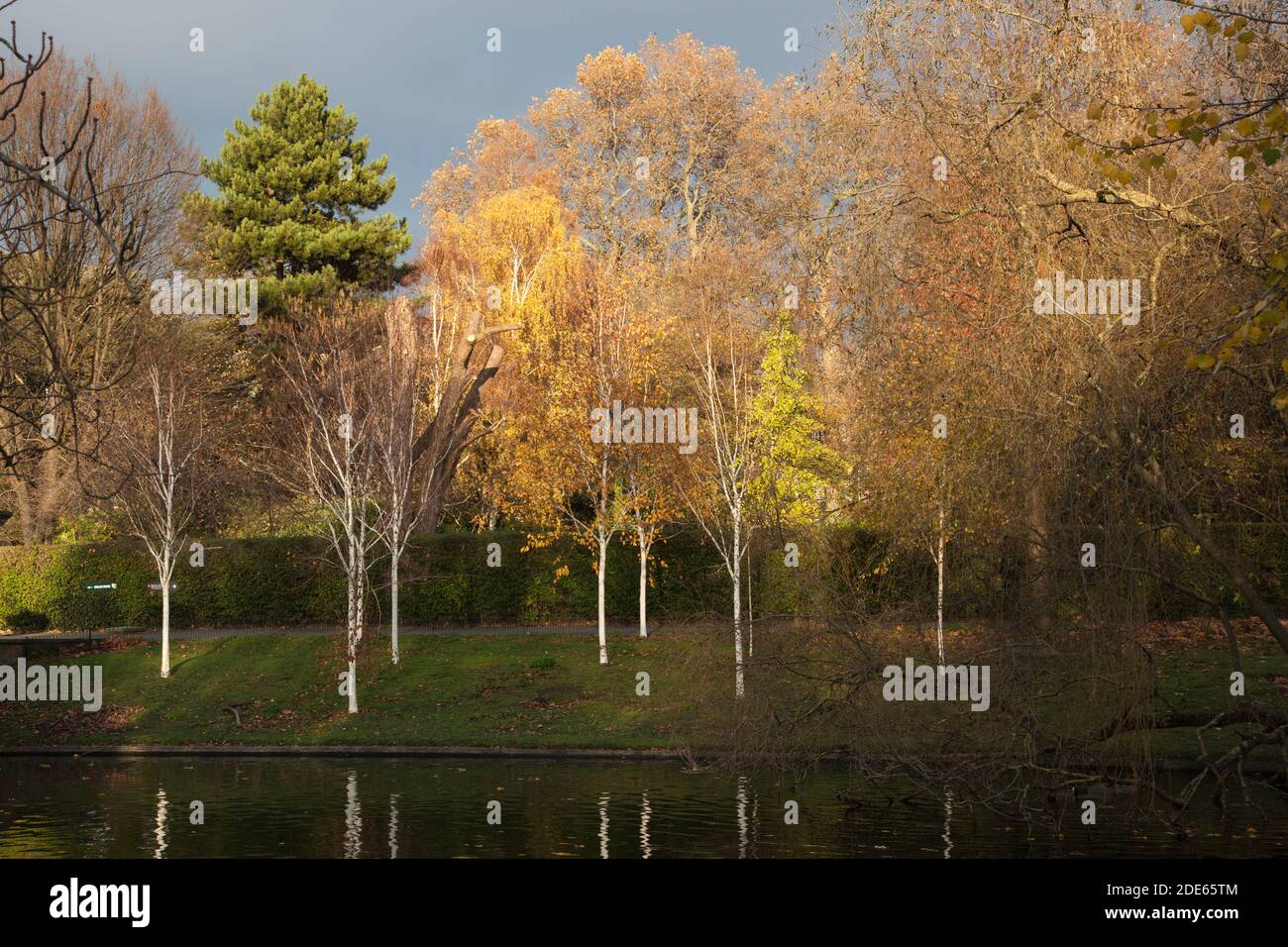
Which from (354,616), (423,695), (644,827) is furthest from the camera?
(423,695)

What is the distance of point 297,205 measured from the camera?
45500 millimetres

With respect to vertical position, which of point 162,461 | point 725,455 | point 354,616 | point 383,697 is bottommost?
point 383,697

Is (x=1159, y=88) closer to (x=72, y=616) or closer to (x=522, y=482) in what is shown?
(x=522, y=482)

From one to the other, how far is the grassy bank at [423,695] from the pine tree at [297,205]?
16592 millimetres

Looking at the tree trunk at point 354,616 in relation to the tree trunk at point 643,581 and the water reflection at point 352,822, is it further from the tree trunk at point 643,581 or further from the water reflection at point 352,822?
the tree trunk at point 643,581

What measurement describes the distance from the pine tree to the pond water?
25.2 m

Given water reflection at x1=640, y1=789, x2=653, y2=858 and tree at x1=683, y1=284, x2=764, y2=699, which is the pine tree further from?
water reflection at x1=640, y1=789, x2=653, y2=858

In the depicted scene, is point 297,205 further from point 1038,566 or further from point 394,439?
point 1038,566

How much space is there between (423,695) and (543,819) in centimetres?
1068

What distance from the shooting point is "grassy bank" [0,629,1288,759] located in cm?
2417

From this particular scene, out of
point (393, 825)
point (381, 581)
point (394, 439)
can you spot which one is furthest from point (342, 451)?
point (393, 825)

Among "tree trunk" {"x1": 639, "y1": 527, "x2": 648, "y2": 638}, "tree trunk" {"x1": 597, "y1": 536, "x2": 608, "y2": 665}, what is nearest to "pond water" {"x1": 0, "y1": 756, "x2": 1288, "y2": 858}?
"tree trunk" {"x1": 597, "y1": 536, "x2": 608, "y2": 665}

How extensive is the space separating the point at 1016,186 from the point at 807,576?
6.08 metres
